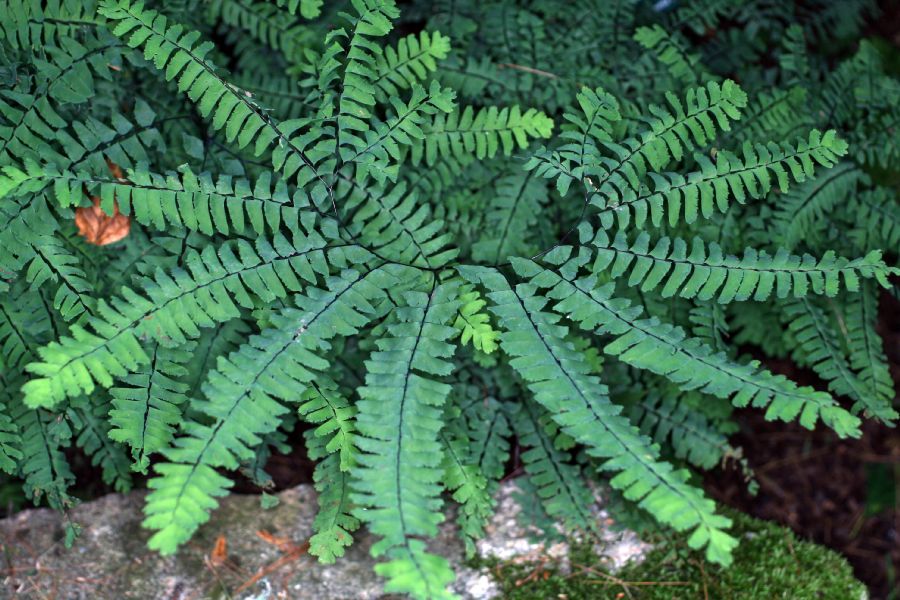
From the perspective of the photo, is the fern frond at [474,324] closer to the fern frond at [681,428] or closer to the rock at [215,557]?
the rock at [215,557]

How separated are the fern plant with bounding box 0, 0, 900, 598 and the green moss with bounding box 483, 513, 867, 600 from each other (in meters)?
0.25

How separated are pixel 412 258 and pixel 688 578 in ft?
5.59

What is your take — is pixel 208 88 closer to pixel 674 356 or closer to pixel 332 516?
pixel 332 516

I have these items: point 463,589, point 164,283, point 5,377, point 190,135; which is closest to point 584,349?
point 463,589

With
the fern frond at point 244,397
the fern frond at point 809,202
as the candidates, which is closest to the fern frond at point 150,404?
the fern frond at point 244,397

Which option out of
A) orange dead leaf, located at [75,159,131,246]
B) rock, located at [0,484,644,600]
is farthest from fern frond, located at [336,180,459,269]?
rock, located at [0,484,644,600]

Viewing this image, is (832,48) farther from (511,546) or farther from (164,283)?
(164,283)

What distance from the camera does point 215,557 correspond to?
295cm

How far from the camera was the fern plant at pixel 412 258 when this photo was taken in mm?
2283

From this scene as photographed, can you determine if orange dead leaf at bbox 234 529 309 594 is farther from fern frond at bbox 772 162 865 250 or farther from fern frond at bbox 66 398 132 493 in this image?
fern frond at bbox 772 162 865 250

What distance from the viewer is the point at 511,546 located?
10.1ft

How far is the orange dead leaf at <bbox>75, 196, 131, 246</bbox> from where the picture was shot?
302 centimetres

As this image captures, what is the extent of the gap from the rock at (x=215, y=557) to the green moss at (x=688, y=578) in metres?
0.07

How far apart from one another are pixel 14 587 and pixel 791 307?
3.26 m
